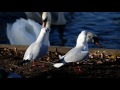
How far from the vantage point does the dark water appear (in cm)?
1134

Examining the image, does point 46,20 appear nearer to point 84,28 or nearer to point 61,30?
point 84,28

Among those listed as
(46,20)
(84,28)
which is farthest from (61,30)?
(46,20)

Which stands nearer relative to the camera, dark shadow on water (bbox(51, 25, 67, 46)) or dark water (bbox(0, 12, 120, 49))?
dark water (bbox(0, 12, 120, 49))

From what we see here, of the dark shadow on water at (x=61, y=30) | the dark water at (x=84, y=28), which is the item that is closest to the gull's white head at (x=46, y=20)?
the dark water at (x=84, y=28)

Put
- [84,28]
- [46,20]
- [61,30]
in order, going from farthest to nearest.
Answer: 1. [61,30]
2. [84,28]
3. [46,20]

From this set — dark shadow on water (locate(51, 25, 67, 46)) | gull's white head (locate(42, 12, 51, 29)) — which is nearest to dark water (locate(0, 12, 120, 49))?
dark shadow on water (locate(51, 25, 67, 46))

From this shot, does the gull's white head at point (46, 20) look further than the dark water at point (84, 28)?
No

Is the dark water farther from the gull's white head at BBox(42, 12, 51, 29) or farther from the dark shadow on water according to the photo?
the gull's white head at BBox(42, 12, 51, 29)

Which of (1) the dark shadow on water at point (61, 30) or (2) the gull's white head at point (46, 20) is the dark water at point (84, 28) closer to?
(1) the dark shadow on water at point (61, 30)

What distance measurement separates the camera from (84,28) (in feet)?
42.6

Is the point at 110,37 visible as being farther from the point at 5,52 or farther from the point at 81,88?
the point at 81,88

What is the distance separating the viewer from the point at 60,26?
14.9 meters

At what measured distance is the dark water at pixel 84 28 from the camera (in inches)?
446
